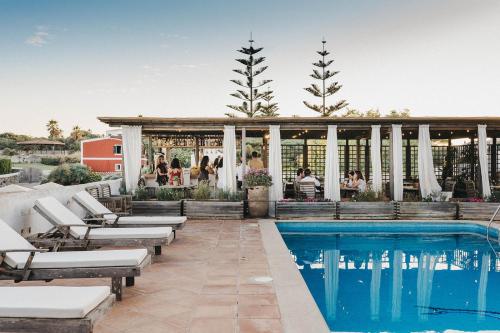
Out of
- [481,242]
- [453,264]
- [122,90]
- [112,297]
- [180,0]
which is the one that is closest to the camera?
[112,297]

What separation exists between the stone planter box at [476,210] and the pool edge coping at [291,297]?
5.86m

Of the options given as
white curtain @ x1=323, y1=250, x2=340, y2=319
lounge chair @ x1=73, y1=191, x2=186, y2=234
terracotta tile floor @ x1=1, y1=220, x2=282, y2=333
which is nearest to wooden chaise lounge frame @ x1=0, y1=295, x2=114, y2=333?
terracotta tile floor @ x1=1, y1=220, x2=282, y2=333

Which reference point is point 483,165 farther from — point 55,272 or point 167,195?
point 55,272

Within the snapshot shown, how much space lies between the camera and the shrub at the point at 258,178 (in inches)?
397

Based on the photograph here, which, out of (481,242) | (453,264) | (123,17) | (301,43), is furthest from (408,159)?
(123,17)

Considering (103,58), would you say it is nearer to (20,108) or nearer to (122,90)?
(122,90)

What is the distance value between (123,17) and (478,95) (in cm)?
1562

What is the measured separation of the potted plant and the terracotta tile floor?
3370 mm

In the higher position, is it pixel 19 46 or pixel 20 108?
pixel 19 46

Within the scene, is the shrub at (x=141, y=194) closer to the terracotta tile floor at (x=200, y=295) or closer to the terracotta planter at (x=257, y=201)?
the terracotta planter at (x=257, y=201)

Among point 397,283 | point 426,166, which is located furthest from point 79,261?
point 426,166

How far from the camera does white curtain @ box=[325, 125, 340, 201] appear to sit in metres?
10.8

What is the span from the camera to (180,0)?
14.2m

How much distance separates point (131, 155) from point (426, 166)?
772 centimetres
